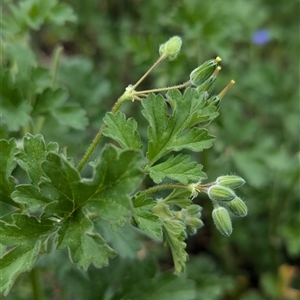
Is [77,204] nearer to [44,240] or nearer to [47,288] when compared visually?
[44,240]

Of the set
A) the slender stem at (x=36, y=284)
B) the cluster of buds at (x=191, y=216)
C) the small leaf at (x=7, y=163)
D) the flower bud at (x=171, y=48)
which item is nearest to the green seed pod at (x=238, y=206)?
the cluster of buds at (x=191, y=216)

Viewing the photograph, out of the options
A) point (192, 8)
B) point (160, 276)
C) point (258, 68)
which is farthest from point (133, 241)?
point (258, 68)

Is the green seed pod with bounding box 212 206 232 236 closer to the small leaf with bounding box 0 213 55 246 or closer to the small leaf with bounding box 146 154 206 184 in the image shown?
the small leaf with bounding box 146 154 206 184

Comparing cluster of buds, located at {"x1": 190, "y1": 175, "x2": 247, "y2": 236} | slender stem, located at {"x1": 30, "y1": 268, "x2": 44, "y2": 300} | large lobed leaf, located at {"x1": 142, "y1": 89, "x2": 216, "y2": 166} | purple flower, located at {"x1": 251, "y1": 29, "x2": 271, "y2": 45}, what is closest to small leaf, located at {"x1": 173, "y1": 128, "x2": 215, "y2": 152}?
large lobed leaf, located at {"x1": 142, "y1": 89, "x2": 216, "y2": 166}

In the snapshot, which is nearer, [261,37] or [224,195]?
[224,195]

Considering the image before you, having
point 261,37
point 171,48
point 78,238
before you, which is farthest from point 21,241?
point 261,37

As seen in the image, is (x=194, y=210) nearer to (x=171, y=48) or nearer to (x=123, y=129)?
(x=123, y=129)

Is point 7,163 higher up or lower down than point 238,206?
higher up
